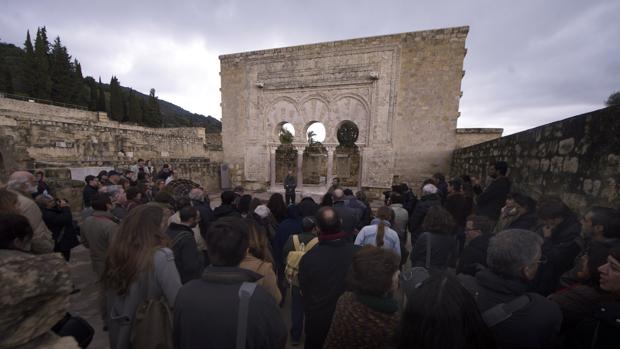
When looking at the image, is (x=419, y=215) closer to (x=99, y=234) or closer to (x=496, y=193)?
(x=496, y=193)

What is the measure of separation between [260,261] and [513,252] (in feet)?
4.85

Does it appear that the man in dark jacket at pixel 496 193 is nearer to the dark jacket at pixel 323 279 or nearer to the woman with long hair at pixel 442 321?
the dark jacket at pixel 323 279

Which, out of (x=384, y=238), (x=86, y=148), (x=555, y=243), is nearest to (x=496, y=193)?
(x=555, y=243)

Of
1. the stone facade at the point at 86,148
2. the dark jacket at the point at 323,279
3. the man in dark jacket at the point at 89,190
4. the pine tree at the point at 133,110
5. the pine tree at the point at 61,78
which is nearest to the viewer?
the dark jacket at the point at 323,279

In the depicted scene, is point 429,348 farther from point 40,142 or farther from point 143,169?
point 40,142

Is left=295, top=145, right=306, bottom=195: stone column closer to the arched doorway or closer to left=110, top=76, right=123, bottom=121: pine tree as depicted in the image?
the arched doorway

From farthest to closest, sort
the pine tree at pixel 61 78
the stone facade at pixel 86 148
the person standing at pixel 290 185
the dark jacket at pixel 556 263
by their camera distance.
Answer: the pine tree at pixel 61 78
the person standing at pixel 290 185
the stone facade at pixel 86 148
the dark jacket at pixel 556 263

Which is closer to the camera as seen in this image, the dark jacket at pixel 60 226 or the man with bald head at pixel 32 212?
the man with bald head at pixel 32 212

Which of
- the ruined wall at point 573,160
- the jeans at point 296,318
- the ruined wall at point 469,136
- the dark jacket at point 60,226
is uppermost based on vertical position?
the ruined wall at point 469,136

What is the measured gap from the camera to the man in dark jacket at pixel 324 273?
6.05 feet

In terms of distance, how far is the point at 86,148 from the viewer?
31.1 feet

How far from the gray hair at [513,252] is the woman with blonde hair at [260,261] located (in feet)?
4.31

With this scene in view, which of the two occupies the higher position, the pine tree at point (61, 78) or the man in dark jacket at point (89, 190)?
the pine tree at point (61, 78)

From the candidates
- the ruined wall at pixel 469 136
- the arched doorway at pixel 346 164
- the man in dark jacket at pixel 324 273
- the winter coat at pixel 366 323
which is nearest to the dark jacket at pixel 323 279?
the man in dark jacket at pixel 324 273
